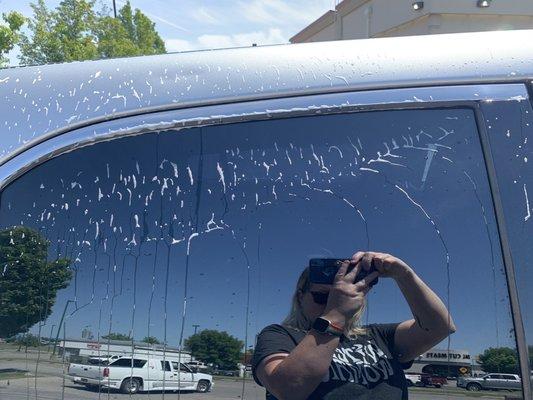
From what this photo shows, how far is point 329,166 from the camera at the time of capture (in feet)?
4.81

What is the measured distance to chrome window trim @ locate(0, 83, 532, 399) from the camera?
146 cm

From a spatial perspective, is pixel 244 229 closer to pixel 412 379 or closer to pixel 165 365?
pixel 165 365

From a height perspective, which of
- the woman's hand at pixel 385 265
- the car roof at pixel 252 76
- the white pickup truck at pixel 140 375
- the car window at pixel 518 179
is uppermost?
the car roof at pixel 252 76

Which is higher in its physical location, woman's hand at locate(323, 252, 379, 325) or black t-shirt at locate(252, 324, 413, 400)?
woman's hand at locate(323, 252, 379, 325)

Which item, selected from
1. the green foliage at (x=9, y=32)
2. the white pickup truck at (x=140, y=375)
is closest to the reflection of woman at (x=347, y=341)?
the white pickup truck at (x=140, y=375)

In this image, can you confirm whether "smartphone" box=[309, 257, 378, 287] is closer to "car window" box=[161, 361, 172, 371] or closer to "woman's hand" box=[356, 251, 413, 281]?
"woman's hand" box=[356, 251, 413, 281]

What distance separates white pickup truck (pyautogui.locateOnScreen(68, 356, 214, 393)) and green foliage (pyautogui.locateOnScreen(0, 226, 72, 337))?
6.1 inches

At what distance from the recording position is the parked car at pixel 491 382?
4.33 ft

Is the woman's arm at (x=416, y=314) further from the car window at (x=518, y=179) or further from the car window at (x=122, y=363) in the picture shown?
the car window at (x=122, y=363)

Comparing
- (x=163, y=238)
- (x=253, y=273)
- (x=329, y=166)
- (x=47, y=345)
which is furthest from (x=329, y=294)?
(x=47, y=345)

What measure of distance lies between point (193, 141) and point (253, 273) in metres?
0.33

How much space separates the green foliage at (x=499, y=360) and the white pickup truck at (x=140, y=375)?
55 cm

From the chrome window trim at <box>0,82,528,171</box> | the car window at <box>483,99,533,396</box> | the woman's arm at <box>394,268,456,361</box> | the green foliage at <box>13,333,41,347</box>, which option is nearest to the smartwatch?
the woman's arm at <box>394,268,456,361</box>

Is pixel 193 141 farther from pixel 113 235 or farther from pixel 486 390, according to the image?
pixel 486 390
